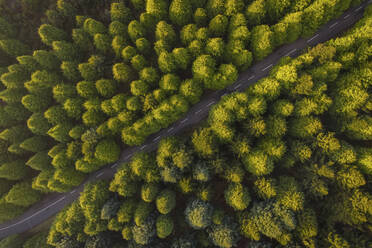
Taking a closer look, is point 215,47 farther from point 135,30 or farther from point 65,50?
point 65,50

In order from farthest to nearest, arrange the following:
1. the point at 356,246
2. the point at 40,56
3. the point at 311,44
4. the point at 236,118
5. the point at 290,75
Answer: the point at 311,44, the point at 40,56, the point at 236,118, the point at 290,75, the point at 356,246

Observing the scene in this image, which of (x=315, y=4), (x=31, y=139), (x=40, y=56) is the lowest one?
(x=315, y=4)

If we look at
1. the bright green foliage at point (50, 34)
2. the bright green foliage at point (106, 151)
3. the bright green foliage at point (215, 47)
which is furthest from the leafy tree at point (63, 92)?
the bright green foliage at point (215, 47)

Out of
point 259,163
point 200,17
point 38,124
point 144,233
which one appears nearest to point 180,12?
point 200,17

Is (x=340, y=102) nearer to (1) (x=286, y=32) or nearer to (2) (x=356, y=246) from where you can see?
(1) (x=286, y=32)

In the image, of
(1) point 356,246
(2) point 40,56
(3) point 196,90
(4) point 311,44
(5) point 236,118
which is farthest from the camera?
(4) point 311,44

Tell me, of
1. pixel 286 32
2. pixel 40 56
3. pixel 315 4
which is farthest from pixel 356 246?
pixel 40 56

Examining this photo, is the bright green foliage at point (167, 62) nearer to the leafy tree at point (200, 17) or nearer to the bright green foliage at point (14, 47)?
the leafy tree at point (200, 17)
